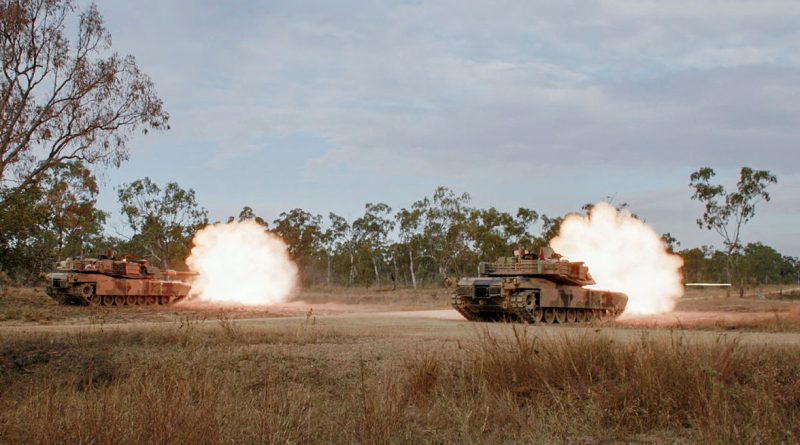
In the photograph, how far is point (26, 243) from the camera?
64.8 feet

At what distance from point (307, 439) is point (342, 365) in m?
4.19

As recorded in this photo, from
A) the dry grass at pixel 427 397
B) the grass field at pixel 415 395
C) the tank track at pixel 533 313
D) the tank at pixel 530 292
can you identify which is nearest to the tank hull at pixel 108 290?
the tank track at pixel 533 313

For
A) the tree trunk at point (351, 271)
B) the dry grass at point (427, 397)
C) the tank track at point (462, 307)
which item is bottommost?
the dry grass at point (427, 397)

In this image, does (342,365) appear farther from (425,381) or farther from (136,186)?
(136,186)

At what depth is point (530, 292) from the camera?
25188 mm

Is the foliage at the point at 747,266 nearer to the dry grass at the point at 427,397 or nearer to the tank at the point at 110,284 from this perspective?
the tank at the point at 110,284

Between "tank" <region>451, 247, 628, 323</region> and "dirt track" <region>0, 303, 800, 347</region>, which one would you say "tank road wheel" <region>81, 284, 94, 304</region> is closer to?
"dirt track" <region>0, 303, 800, 347</region>

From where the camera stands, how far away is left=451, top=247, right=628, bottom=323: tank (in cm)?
2509

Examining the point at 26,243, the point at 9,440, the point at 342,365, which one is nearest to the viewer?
the point at 9,440

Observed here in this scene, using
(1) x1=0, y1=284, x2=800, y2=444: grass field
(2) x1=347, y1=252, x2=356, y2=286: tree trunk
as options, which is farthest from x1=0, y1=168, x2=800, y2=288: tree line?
(1) x1=0, y1=284, x2=800, y2=444: grass field

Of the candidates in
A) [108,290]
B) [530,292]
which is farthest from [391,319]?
[108,290]

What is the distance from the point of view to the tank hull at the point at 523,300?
24984mm

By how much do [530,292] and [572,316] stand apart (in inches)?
129

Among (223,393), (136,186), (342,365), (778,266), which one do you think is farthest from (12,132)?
(778,266)
